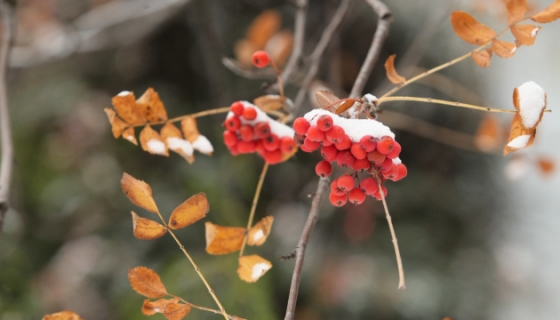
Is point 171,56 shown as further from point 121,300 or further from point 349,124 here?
point 349,124

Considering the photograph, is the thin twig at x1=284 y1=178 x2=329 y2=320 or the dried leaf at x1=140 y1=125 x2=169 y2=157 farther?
the dried leaf at x1=140 y1=125 x2=169 y2=157

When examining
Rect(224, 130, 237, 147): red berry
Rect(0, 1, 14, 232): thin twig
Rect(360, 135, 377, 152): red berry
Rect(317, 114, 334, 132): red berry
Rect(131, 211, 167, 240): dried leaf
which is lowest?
Rect(0, 1, 14, 232): thin twig

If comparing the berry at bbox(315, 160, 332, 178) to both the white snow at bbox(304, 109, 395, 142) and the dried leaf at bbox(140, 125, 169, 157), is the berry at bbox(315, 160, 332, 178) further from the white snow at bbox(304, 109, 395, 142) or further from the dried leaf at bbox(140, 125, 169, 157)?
the dried leaf at bbox(140, 125, 169, 157)

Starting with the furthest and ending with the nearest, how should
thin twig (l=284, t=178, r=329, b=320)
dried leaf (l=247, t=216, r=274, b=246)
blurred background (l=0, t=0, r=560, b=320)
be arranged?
blurred background (l=0, t=0, r=560, b=320) → dried leaf (l=247, t=216, r=274, b=246) → thin twig (l=284, t=178, r=329, b=320)

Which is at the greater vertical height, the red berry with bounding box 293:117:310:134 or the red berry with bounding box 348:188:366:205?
the red berry with bounding box 293:117:310:134

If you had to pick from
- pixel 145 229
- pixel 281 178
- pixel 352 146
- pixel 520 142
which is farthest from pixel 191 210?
pixel 281 178

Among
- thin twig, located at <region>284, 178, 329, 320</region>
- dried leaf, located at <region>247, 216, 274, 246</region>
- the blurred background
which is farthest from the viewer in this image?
the blurred background

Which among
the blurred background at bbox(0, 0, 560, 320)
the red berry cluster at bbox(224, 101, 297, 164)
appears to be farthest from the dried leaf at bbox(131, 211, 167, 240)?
the blurred background at bbox(0, 0, 560, 320)
